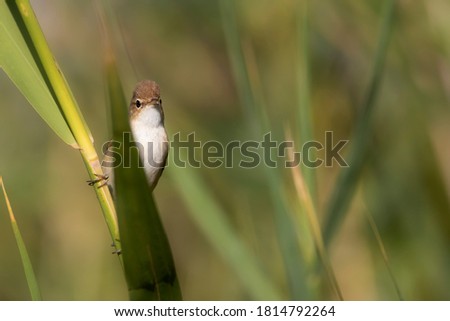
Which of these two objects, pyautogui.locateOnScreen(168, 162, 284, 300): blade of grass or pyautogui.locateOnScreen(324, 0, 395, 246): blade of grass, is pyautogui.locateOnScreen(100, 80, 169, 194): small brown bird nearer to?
pyautogui.locateOnScreen(168, 162, 284, 300): blade of grass

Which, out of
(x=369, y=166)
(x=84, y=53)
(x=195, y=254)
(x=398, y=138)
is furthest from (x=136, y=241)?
(x=84, y=53)

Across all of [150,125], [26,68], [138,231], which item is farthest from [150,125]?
[138,231]

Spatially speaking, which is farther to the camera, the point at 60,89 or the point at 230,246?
the point at 230,246

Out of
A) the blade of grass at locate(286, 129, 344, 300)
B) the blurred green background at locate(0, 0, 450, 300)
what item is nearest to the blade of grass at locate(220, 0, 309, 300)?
the blade of grass at locate(286, 129, 344, 300)

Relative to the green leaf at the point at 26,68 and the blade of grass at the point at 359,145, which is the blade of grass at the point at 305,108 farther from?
the green leaf at the point at 26,68

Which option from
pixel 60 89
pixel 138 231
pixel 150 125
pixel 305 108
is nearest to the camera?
pixel 138 231

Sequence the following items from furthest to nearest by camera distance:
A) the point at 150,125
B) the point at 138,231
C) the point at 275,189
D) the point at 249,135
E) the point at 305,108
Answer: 1. the point at 249,135
2. the point at 150,125
3. the point at 305,108
4. the point at 275,189
5. the point at 138,231

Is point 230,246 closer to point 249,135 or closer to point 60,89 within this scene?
point 60,89
